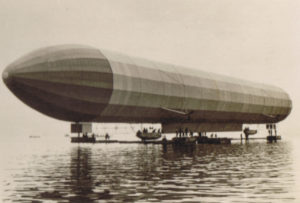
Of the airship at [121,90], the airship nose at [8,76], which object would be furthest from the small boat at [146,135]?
the airship nose at [8,76]

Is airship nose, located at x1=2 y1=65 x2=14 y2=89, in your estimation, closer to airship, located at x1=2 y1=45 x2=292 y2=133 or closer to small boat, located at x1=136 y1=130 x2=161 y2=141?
airship, located at x1=2 y1=45 x2=292 y2=133

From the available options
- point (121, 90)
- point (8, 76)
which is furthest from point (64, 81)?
point (121, 90)

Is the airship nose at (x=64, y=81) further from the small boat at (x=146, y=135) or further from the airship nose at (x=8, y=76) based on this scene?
the small boat at (x=146, y=135)

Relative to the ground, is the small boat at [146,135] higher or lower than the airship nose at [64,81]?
lower

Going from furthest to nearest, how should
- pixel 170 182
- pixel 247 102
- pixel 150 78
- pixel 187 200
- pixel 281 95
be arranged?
1. pixel 281 95
2. pixel 247 102
3. pixel 150 78
4. pixel 170 182
5. pixel 187 200

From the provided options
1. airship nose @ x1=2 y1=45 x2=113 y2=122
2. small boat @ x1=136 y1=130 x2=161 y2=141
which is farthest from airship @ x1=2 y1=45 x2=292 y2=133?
small boat @ x1=136 y1=130 x2=161 y2=141

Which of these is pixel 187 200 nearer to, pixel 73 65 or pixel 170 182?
pixel 170 182

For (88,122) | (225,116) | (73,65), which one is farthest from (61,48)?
(225,116)
